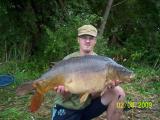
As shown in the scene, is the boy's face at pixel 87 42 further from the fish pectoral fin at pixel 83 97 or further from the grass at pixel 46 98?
the grass at pixel 46 98

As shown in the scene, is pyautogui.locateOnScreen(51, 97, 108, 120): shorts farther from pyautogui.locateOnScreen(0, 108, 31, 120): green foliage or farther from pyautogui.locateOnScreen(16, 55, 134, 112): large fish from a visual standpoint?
pyautogui.locateOnScreen(0, 108, 31, 120): green foliage

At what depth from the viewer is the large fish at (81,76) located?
4.53m

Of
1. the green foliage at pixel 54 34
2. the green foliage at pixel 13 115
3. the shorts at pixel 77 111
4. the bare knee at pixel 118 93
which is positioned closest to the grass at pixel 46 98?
the green foliage at pixel 13 115

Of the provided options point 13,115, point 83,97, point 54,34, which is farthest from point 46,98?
point 54,34

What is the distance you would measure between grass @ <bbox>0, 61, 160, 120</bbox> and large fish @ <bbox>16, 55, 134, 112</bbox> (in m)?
1.52

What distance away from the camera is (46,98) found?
6.79 meters

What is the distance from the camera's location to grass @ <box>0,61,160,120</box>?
6135 mm

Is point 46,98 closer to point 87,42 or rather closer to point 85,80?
point 87,42

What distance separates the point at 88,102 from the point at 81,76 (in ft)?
1.58

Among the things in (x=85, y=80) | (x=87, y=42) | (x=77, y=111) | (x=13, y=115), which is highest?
(x=87, y=42)

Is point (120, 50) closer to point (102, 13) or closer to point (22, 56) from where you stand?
point (102, 13)

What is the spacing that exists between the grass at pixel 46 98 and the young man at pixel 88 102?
3.78 feet

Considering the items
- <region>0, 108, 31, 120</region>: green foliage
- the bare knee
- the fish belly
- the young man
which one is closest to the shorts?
the young man
